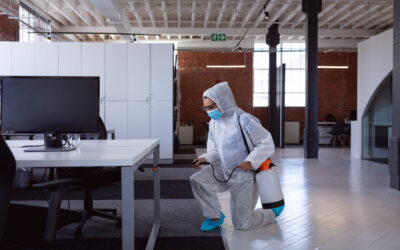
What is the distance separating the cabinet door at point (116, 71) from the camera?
759 centimetres

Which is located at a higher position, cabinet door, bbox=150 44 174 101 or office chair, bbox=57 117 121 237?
cabinet door, bbox=150 44 174 101

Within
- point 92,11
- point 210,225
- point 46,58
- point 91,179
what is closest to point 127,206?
point 91,179

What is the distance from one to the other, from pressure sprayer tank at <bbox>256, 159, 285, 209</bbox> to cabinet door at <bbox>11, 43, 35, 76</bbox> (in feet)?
20.1

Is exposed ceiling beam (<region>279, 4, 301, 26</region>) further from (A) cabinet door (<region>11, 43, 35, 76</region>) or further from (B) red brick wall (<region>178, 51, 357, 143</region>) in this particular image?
(A) cabinet door (<region>11, 43, 35, 76</region>)

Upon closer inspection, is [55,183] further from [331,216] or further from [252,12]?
[252,12]

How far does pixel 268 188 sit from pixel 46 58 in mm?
6155

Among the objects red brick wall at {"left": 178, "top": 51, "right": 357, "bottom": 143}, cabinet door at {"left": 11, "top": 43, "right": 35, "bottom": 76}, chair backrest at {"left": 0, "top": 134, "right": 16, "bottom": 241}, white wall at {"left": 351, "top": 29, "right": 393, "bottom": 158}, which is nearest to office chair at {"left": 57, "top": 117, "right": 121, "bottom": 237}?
chair backrest at {"left": 0, "top": 134, "right": 16, "bottom": 241}

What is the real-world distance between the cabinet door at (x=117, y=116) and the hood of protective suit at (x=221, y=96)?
4703 mm

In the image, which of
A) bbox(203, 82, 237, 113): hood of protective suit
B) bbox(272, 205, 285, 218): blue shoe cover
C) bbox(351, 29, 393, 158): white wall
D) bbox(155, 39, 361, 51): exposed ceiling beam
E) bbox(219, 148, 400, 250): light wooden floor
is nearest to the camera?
bbox(219, 148, 400, 250): light wooden floor

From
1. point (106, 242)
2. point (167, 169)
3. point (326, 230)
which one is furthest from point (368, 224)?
point (167, 169)

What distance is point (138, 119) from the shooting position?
25.0 feet

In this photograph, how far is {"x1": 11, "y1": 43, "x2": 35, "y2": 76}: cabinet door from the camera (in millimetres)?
7457

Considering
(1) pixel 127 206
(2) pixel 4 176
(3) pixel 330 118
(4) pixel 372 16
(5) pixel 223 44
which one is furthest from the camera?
(5) pixel 223 44

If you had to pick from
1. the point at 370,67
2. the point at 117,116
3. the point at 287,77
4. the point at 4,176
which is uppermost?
the point at 287,77
